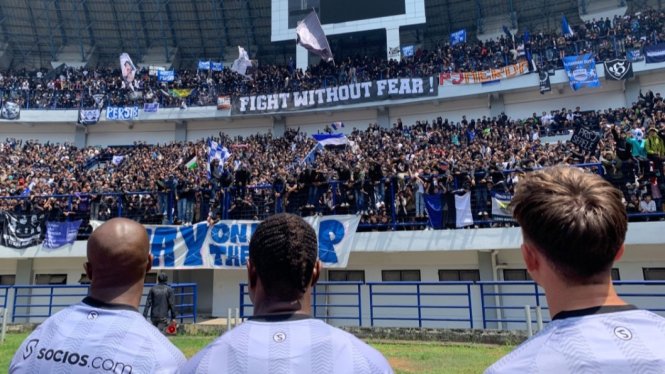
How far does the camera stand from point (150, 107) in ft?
114

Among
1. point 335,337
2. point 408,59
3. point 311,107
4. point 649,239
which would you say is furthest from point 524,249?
point 408,59

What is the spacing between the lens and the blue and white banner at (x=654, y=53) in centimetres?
2495

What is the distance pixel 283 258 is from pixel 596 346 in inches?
45.4

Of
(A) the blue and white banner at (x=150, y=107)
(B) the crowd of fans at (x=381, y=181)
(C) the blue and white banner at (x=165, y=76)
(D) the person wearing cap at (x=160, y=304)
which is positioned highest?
(C) the blue and white banner at (x=165, y=76)

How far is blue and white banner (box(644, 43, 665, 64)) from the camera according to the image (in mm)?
24953

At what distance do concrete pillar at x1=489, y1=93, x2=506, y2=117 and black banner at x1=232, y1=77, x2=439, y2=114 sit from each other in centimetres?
380

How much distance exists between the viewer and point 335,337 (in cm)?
181

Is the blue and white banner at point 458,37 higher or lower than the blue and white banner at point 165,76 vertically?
higher

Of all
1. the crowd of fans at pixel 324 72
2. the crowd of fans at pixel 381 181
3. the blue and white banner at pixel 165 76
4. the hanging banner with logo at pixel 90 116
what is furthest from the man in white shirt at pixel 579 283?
the blue and white banner at pixel 165 76

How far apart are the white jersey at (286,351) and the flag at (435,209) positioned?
11.6m

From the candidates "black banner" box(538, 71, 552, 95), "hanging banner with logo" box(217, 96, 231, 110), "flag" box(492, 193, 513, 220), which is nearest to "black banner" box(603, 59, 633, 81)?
"black banner" box(538, 71, 552, 95)

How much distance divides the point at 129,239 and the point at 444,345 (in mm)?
9263

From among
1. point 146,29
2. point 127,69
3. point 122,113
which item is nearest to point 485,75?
point 127,69

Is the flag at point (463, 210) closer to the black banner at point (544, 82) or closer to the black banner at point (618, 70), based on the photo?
the black banner at point (544, 82)
